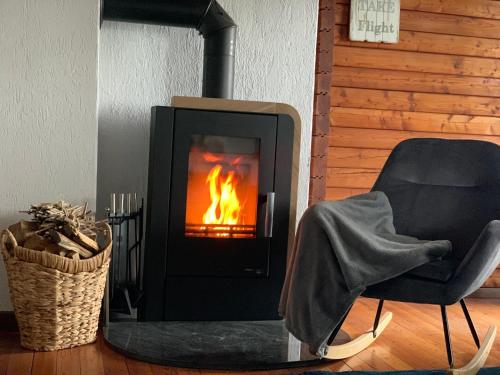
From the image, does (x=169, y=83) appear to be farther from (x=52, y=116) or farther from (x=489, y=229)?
(x=489, y=229)

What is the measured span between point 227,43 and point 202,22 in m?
0.14

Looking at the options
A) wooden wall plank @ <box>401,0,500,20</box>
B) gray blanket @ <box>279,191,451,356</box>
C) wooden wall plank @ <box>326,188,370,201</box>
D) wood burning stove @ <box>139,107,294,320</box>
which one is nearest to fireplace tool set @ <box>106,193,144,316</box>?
wood burning stove @ <box>139,107,294,320</box>

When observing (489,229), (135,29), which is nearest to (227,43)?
(135,29)

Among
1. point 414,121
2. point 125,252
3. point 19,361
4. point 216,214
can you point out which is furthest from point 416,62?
point 19,361

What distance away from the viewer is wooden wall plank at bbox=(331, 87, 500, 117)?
13.6 ft

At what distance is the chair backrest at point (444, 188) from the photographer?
2900mm

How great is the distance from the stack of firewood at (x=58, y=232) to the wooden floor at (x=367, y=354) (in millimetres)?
368

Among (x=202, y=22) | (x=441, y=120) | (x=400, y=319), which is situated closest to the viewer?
(x=202, y=22)

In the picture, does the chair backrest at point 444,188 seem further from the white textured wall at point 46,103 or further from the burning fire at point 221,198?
the white textured wall at point 46,103

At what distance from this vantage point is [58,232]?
9.04ft

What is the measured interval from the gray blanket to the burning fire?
0.62 m

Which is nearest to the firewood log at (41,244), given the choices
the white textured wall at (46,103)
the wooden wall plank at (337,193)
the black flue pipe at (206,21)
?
the white textured wall at (46,103)

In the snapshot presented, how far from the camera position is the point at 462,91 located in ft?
14.1

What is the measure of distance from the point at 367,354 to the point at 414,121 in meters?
1.82
